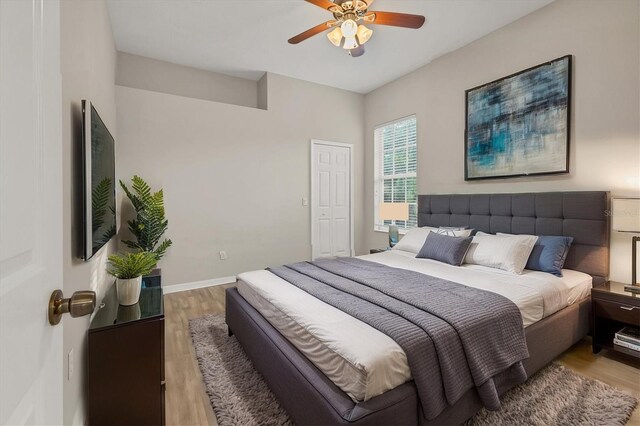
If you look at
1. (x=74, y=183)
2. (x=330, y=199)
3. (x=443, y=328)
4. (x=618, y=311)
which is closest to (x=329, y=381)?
(x=443, y=328)

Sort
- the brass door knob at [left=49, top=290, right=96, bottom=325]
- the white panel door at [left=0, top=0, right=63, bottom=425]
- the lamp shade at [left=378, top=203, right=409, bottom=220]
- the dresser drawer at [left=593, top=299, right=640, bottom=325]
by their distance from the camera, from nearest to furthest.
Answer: the white panel door at [left=0, top=0, right=63, bottom=425] < the brass door knob at [left=49, top=290, right=96, bottom=325] < the dresser drawer at [left=593, top=299, right=640, bottom=325] < the lamp shade at [left=378, top=203, right=409, bottom=220]

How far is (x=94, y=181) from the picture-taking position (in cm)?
170

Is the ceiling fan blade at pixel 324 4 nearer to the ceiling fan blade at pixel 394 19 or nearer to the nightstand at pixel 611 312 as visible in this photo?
the ceiling fan blade at pixel 394 19

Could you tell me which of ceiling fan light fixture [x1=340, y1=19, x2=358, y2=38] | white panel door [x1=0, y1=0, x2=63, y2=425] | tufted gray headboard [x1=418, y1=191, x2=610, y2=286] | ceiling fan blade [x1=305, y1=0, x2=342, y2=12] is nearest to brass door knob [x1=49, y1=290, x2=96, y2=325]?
white panel door [x1=0, y1=0, x2=63, y2=425]

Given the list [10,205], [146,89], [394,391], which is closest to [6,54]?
[10,205]

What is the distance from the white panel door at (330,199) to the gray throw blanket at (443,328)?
2.73 metres

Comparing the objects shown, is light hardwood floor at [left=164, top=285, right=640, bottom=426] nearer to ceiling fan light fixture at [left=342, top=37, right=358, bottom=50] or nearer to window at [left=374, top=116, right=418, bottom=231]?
window at [left=374, top=116, right=418, bottom=231]

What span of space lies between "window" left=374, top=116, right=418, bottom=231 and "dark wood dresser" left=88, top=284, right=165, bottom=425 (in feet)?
12.2

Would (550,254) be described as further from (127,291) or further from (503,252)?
(127,291)

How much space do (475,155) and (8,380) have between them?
3.93m

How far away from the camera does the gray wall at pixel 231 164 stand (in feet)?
12.3

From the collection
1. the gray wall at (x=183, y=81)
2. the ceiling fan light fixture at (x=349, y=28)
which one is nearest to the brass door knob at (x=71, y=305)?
the ceiling fan light fixture at (x=349, y=28)

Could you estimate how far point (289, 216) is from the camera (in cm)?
471

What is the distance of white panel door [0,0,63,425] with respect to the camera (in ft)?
1.48
